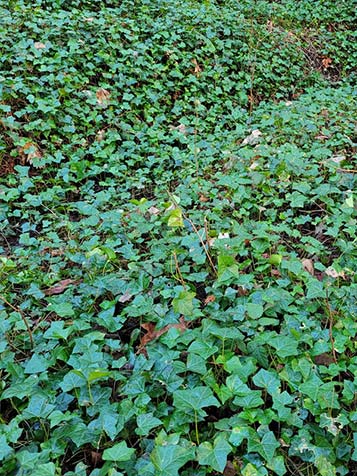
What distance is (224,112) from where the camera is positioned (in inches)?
229

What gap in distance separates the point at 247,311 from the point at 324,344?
415 mm

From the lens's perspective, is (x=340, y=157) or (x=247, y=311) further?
(x=340, y=157)

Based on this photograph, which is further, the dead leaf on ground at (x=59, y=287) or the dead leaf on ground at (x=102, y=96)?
the dead leaf on ground at (x=102, y=96)

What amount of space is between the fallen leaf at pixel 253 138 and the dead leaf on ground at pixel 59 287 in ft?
8.34

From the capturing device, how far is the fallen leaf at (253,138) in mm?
4449

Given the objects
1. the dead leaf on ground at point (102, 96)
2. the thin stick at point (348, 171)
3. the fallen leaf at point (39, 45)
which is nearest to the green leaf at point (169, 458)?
the thin stick at point (348, 171)

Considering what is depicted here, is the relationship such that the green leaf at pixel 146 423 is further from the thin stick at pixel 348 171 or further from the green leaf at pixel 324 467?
the thin stick at pixel 348 171

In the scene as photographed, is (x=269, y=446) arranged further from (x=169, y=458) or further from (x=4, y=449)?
(x=4, y=449)

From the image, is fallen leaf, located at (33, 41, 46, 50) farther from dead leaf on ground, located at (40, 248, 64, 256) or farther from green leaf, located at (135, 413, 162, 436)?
green leaf, located at (135, 413, 162, 436)

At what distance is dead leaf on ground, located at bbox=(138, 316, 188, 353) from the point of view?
225cm

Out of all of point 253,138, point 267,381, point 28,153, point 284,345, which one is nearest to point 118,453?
point 267,381

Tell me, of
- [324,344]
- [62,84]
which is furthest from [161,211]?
[62,84]

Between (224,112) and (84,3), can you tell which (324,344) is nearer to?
(224,112)

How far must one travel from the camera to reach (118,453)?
5.37 ft
